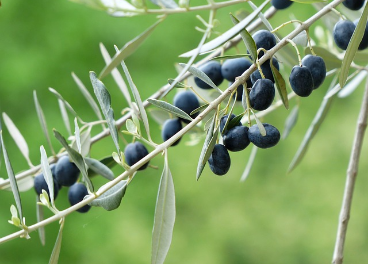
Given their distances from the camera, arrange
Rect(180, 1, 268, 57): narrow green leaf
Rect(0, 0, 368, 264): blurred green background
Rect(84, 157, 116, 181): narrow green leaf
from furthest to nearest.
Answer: Rect(0, 0, 368, 264): blurred green background, Rect(84, 157, 116, 181): narrow green leaf, Rect(180, 1, 268, 57): narrow green leaf

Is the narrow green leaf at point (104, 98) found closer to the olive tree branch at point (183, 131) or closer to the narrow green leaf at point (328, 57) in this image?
the olive tree branch at point (183, 131)

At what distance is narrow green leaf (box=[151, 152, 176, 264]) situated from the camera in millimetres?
433

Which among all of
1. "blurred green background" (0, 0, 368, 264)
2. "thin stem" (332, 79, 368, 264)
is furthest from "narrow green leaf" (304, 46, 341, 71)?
"blurred green background" (0, 0, 368, 264)

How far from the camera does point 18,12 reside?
1.84 meters

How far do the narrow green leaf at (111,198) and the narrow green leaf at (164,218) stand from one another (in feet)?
0.09

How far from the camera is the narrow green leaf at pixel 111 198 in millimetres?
424

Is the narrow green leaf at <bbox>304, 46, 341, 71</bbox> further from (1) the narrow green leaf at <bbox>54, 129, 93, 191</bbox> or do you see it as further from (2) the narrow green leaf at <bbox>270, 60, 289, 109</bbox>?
(1) the narrow green leaf at <bbox>54, 129, 93, 191</bbox>

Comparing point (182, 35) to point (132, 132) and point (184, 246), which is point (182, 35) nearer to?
point (184, 246)

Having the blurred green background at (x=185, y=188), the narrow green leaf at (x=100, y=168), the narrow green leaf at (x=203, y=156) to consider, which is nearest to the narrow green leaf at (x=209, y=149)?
the narrow green leaf at (x=203, y=156)

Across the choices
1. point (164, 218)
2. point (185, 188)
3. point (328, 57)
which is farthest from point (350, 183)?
point (185, 188)

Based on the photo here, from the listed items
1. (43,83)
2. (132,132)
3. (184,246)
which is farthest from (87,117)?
(132,132)

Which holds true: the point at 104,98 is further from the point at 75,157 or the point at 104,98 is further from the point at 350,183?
the point at 350,183

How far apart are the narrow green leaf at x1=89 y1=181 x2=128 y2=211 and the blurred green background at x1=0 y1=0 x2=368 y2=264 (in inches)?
48.6

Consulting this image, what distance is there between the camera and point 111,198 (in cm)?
43
